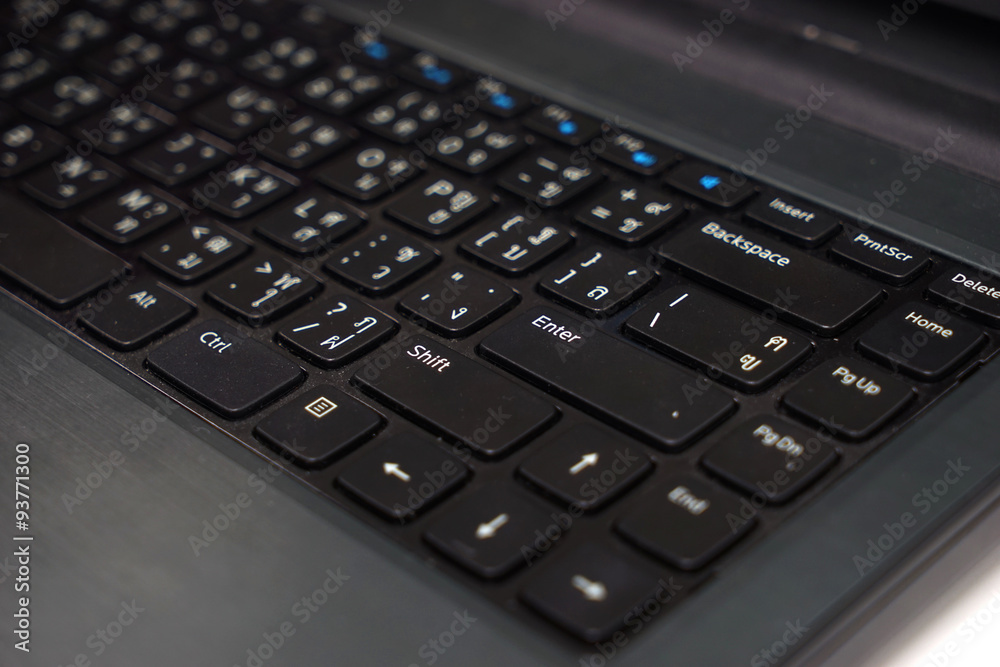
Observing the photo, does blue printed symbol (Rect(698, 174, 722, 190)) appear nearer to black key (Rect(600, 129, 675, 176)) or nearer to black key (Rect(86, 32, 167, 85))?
black key (Rect(600, 129, 675, 176))

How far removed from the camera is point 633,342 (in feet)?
1.19

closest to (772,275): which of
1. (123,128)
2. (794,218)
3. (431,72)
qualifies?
(794,218)

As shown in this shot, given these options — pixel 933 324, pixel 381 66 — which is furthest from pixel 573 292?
pixel 381 66

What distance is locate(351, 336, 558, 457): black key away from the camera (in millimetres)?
324

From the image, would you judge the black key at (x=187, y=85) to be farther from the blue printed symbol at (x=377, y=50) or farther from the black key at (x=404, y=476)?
the black key at (x=404, y=476)

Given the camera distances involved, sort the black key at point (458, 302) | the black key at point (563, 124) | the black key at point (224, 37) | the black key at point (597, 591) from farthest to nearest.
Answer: the black key at point (224, 37)
the black key at point (563, 124)
the black key at point (458, 302)
the black key at point (597, 591)

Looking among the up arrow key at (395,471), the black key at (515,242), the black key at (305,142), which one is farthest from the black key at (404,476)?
the black key at (305,142)

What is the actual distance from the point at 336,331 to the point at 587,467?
0.12m

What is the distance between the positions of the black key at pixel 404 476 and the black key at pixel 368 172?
6.7 inches

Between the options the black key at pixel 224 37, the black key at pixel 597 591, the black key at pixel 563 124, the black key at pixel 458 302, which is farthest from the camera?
the black key at pixel 224 37

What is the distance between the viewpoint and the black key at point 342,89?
523mm

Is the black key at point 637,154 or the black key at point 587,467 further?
the black key at point 637,154

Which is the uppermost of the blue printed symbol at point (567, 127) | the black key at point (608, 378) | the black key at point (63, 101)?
the black key at point (63, 101)

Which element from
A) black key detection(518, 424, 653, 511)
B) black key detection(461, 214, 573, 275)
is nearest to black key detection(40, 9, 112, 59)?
black key detection(461, 214, 573, 275)
